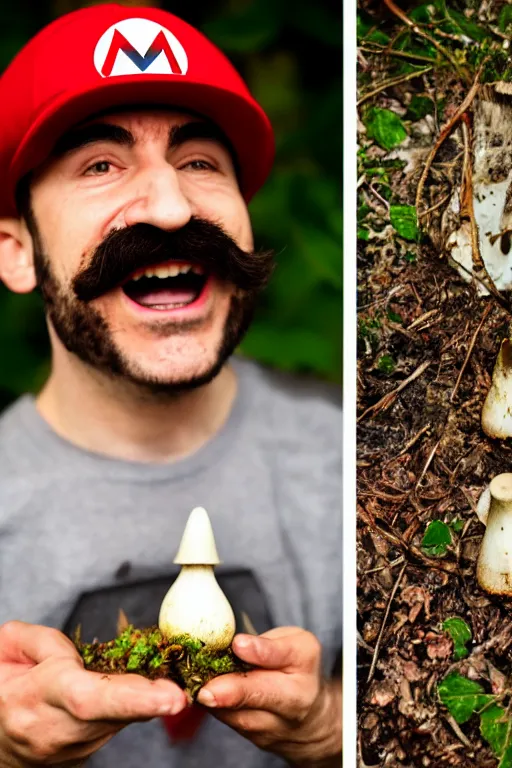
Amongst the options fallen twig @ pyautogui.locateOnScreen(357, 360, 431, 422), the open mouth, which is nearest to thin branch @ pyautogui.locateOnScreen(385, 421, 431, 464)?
fallen twig @ pyautogui.locateOnScreen(357, 360, 431, 422)

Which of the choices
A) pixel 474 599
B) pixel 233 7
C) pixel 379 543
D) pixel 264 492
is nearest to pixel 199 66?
pixel 233 7

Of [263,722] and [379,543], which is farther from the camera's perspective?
[379,543]

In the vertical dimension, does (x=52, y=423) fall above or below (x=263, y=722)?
above

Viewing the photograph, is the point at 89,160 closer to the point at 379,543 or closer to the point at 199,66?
the point at 199,66

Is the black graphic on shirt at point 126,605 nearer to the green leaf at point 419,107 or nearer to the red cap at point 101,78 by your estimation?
the red cap at point 101,78

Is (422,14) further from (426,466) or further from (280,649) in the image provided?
(280,649)

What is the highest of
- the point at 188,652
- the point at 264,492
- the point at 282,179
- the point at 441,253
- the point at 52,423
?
the point at 282,179

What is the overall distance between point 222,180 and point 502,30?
84 centimetres

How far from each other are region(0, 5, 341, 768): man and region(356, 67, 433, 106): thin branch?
0.30 m

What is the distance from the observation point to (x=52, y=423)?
2.18 metres

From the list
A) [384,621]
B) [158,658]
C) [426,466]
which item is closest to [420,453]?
[426,466]

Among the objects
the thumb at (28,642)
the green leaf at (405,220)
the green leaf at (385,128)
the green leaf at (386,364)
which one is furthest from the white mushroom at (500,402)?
the thumb at (28,642)

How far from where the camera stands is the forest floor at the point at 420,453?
89.7 inches

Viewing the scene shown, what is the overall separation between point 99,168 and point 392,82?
0.78 metres
